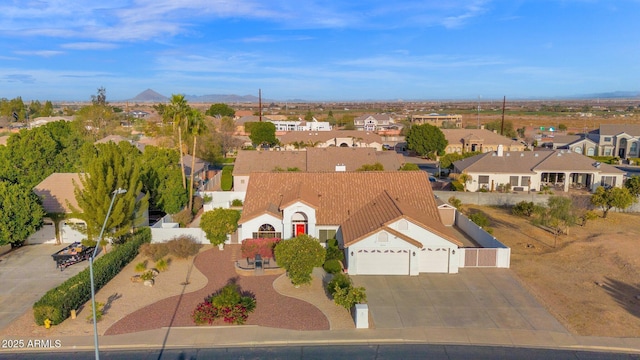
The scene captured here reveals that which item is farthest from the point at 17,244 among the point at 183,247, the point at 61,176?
the point at 183,247

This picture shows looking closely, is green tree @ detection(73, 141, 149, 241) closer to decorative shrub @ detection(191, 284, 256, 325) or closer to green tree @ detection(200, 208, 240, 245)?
green tree @ detection(200, 208, 240, 245)

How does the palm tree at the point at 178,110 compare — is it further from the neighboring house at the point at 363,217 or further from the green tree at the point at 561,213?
the green tree at the point at 561,213

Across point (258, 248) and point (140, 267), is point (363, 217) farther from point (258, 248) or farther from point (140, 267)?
point (140, 267)

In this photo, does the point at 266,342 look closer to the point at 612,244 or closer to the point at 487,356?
the point at 487,356

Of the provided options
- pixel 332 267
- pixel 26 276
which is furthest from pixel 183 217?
pixel 332 267

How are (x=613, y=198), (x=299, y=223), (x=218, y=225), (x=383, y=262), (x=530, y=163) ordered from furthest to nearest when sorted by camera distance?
(x=530, y=163) → (x=613, y=198) → (x=299, y=223) → (x=218, y=225) → (x=383, y=262)

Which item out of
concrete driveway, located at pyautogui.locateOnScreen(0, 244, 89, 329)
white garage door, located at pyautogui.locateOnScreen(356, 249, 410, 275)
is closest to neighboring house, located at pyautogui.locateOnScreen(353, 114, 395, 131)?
white garage door, located at pyautogui.locateOnScreen(356, 249, 410, 275)
